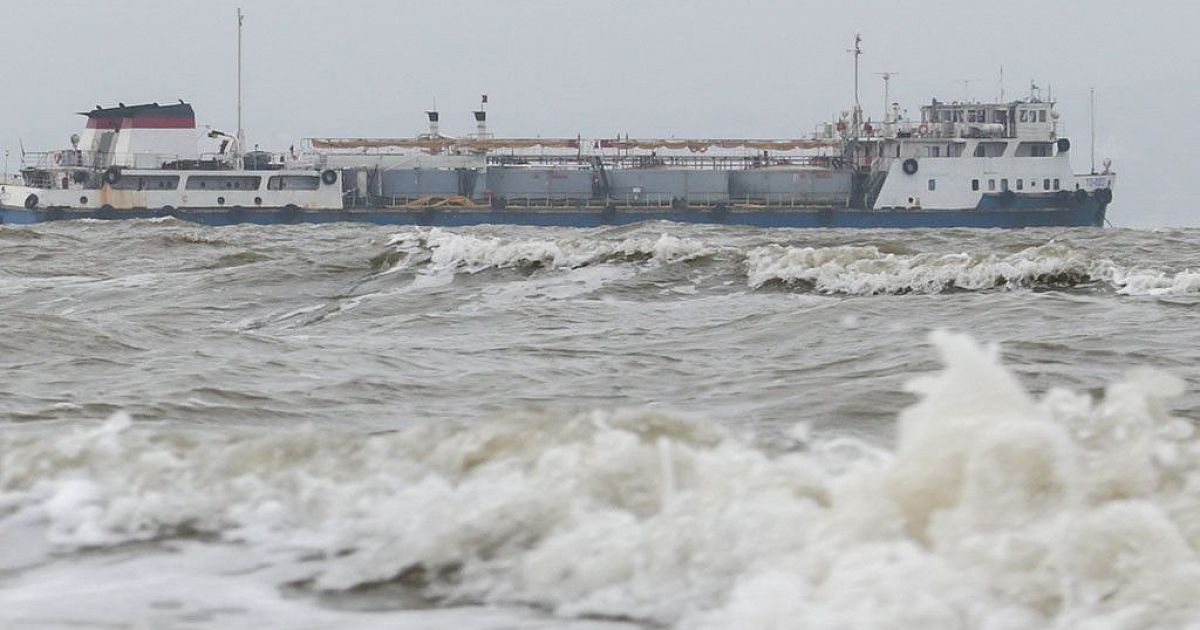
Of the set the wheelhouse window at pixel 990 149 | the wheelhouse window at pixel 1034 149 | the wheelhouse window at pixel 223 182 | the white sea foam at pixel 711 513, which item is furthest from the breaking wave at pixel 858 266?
the wheelhouse window at pixel 223 182

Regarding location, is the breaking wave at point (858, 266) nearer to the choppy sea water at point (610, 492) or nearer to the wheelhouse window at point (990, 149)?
the choppy sea water at point (610, 492)

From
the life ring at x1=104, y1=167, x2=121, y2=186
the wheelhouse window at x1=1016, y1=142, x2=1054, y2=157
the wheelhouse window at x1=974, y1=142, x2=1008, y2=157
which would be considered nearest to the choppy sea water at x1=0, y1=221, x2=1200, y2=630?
the wheelhouse window at x1=974, y1=142, x2=1008, y2=157

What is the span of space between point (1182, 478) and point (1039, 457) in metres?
0.65

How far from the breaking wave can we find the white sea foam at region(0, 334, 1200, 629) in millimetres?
10861

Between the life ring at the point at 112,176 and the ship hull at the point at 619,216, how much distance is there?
1.38 meters

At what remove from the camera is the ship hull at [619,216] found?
2288 inches

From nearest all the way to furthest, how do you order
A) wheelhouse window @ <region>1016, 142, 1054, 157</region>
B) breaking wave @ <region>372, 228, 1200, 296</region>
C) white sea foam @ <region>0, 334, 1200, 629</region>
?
1. white sea foam @ <region>0, 334, 1200, 629</region>
2. breaking wave @ <region>372, 228, 1200, 296</region>
3. wheelhouse window @ <region>1016, 142, 1054, 157</region>

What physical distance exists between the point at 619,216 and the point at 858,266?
41.4m

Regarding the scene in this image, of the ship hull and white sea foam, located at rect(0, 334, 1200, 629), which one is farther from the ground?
the ship hull

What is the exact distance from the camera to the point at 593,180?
6066 centimetres

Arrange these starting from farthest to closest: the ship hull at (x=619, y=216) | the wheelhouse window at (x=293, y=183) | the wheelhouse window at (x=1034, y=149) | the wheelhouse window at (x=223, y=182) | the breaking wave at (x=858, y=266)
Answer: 1. the wheelhouse window at (x=293, y=183)
2. the wheelhouse window at (x=223, y=182)
3. the wheelhouse window at (x=1034, y=149)
4. the ship hull at (x=619, y=216)
5. the breaking wave at (x=858, y=266)

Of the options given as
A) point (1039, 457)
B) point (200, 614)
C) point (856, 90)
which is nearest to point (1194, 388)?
point (1039, 457)

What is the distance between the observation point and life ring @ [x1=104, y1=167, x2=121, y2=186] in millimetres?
→ 59847

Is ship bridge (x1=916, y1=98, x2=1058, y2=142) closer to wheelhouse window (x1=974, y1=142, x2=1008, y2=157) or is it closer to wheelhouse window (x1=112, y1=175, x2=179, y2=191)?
wheelhouse window (x1=974, y1=142, x2=1008, y2=157)
